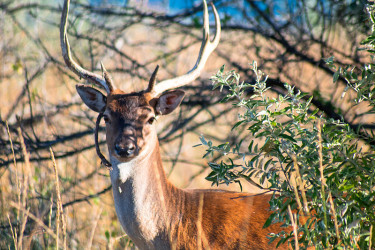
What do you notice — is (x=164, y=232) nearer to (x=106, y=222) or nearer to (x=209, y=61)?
(x=106, y=222)

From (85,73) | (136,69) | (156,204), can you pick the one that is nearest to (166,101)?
(85,73)

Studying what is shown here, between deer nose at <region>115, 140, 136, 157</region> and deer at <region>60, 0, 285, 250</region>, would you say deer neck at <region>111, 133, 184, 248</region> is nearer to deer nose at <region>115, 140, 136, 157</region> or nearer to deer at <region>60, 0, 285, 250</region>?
deer at <region>60, 0, 285, 250</region>

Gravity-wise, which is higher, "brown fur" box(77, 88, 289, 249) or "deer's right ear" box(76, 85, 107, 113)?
"deer's right ear" box(76, 85, 107, 113)

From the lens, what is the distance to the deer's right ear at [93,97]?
171 inches

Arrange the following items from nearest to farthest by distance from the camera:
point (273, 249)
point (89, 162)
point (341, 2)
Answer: point (273, 249)
point (341, 2)
point (89, 162)

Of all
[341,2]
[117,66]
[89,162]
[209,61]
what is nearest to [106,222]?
[89,162]

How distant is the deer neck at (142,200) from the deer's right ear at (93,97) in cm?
79

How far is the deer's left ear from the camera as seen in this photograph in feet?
13.7

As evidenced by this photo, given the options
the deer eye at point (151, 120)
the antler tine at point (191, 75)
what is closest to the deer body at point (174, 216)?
the deer eye at point (151, 120)

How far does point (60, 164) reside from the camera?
21.1 ft

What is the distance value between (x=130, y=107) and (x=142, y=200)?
32.1 inches

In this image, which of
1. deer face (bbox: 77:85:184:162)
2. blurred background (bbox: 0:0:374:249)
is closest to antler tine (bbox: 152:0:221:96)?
deer face (bbox: 77:85:184:162)

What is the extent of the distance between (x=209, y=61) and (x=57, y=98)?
2371mm

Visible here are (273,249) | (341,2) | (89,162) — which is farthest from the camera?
(89,162)
